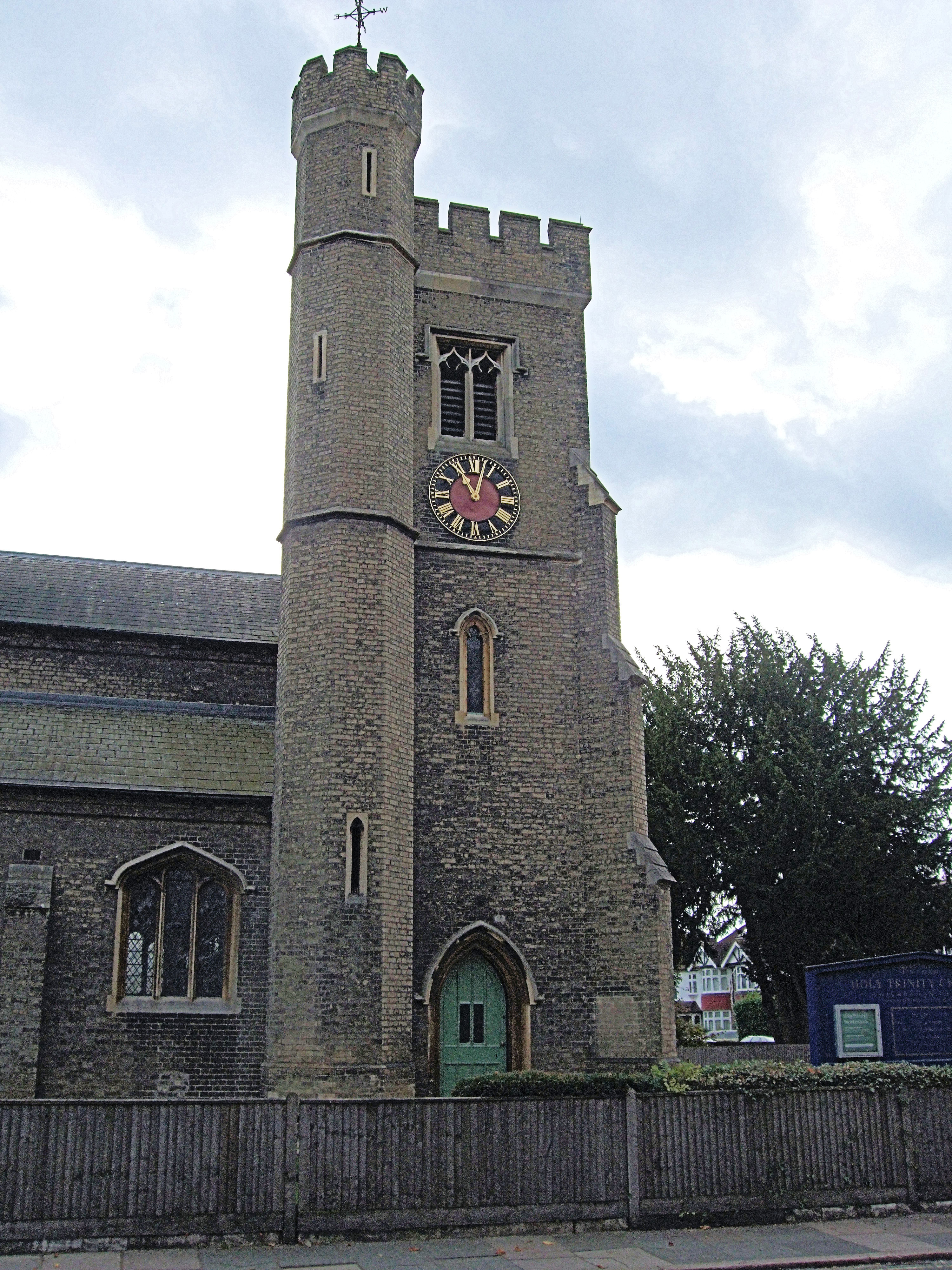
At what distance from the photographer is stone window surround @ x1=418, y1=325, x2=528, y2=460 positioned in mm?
20969

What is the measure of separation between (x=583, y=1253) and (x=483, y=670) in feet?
33.9

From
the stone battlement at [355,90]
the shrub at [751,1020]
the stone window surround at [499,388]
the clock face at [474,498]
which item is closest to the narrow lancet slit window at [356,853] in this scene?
the clock face at [474,498]

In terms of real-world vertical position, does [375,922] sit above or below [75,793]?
below

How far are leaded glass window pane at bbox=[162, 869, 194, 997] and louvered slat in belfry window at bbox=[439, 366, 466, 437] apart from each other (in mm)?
8722

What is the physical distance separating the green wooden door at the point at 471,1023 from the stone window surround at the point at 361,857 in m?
2.36

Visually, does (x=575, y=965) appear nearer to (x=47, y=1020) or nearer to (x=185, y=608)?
(x=47, y=1020)

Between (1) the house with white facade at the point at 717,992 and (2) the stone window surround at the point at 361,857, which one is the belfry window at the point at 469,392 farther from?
(1) the house with white facade at the point at 717,992

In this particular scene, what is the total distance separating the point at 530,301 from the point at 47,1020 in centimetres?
1458

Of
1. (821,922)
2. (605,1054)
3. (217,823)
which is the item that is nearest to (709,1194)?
(605,1054)

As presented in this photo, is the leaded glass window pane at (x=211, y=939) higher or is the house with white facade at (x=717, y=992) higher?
the leaded glass window pane at (x=211, y=939)

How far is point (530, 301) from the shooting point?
2219 cm

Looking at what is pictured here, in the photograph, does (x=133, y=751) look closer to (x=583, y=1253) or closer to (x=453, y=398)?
(x=453, y=398)

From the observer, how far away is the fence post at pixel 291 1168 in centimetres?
1109

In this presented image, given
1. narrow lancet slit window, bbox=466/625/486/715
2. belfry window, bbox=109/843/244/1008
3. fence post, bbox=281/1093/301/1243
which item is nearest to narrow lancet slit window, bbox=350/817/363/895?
belfry window, bbox=109/843/244/1008
